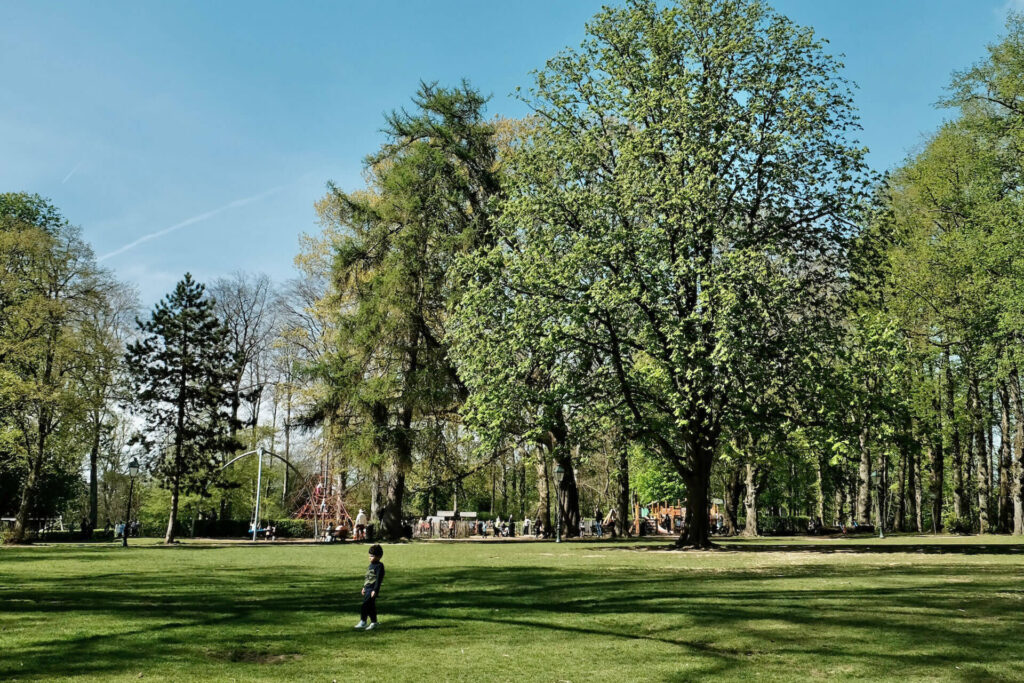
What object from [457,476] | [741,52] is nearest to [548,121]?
[741,52]

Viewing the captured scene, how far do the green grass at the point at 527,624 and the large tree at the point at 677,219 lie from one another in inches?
308

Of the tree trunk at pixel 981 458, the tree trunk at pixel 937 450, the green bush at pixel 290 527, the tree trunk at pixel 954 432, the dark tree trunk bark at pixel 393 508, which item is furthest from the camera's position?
the green bush at pixel 290 527

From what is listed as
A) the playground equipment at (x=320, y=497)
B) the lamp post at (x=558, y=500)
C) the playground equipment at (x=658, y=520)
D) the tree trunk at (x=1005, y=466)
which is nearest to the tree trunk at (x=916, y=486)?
the tree trunk at (x=1005, y=466)

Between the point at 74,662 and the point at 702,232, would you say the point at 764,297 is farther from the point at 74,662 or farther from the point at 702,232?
the point at 74,662

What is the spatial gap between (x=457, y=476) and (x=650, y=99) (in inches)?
733

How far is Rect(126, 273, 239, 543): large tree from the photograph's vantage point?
1545 inches

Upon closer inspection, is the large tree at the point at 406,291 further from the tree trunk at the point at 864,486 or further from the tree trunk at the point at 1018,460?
the tree trunk at the point at 1018,460

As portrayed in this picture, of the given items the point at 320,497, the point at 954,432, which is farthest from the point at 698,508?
the point at 320,497

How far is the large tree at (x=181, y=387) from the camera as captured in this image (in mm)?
39250

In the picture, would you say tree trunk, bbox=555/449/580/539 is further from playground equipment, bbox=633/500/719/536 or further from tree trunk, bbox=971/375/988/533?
tree trunk, bbox=971/375/988/533

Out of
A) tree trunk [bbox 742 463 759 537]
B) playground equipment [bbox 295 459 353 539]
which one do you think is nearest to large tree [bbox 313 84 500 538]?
playground equipment [bbox 295 459 353 539]

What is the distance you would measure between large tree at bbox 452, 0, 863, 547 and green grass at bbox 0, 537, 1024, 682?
7.83 m

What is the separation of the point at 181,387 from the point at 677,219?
2587 cm

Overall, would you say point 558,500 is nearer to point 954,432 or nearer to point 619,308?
point 619,308
